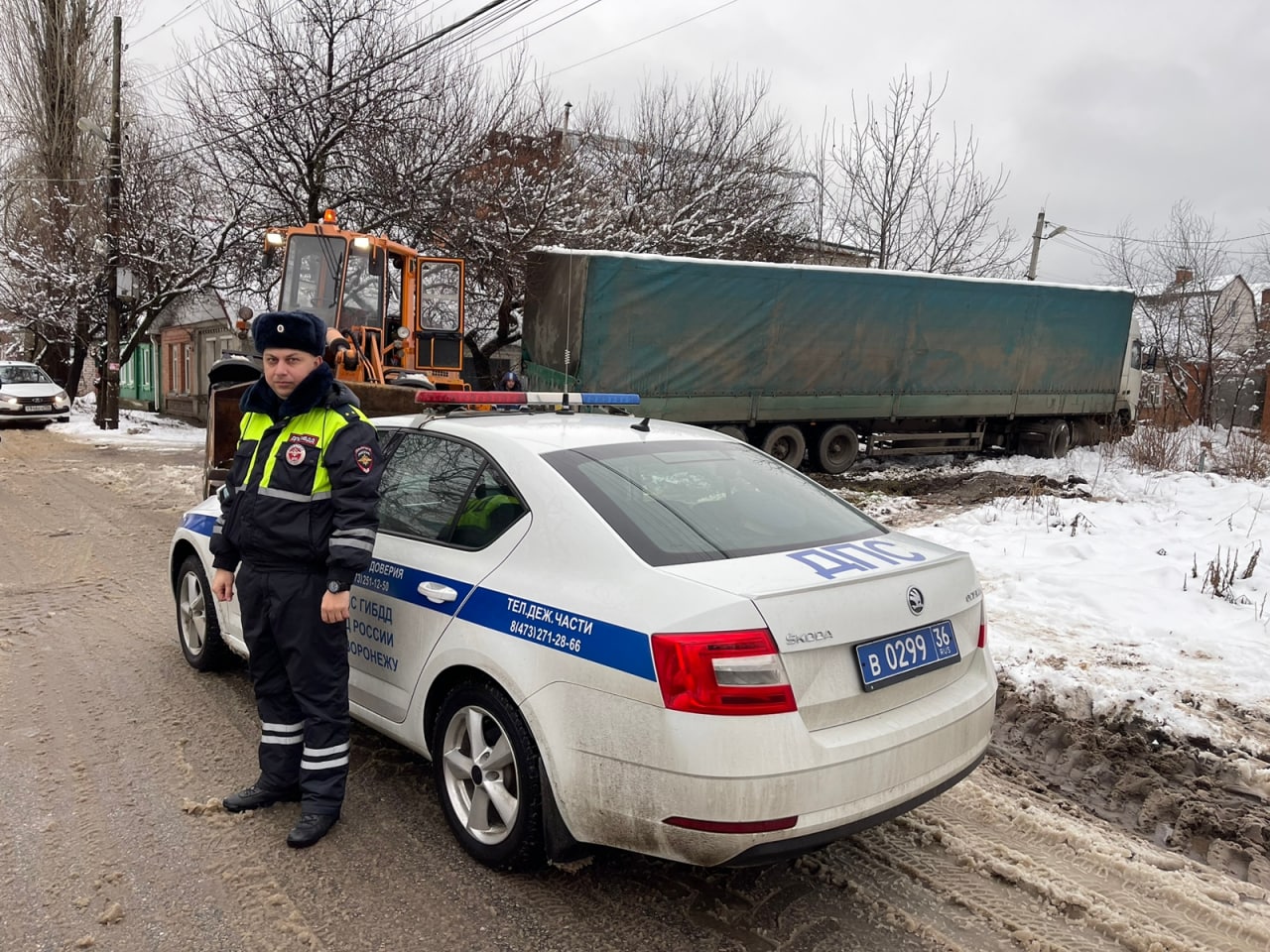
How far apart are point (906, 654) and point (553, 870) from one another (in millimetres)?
1359

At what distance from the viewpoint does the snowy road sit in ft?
8.74

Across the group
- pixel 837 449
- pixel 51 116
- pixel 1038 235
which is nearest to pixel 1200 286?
pixel 1038 235

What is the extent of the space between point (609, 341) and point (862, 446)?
5.11 m

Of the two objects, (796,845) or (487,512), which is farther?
(487,512)

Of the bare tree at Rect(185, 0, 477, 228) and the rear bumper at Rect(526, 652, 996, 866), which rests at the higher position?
the bare tree at Rect(185, 0, 477, 228)

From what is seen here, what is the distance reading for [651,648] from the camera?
2.39m

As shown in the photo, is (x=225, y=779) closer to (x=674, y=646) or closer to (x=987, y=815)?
(x=674, y=646)

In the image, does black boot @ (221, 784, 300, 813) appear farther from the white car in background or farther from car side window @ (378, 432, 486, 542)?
the white car in background

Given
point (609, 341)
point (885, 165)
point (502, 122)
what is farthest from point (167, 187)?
point (885, 165)

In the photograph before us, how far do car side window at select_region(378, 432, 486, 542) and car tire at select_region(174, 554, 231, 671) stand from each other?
1.46m

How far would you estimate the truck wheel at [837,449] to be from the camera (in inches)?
529

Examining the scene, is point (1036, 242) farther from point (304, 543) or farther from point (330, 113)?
point (304, 543)

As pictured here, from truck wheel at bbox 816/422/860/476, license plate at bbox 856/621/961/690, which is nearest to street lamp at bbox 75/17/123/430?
truck wheel at bbox 816/422/860/476

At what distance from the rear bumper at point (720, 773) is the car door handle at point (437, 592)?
1.73 ft
